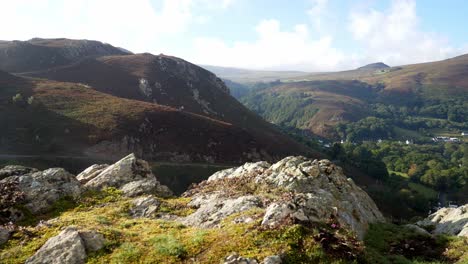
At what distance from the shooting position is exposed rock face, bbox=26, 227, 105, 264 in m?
14.4

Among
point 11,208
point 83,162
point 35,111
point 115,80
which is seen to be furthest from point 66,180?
point 115,80

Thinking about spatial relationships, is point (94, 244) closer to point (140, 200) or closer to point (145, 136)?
point (140, 200)

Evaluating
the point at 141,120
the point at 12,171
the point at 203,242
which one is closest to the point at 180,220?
the point at 203,242

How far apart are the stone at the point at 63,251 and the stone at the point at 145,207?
7.28 m

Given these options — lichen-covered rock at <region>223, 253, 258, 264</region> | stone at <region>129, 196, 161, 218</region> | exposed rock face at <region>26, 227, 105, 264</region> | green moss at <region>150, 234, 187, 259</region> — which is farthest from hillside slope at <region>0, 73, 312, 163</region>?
lichen-covered rock at <region>223, 253, 258, 264</region>

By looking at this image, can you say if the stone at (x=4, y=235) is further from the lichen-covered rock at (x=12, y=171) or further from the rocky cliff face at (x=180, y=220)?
the lichen-covered rock at (x=12, y=171)

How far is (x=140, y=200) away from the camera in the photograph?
24469 mm

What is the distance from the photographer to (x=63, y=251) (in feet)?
48.0

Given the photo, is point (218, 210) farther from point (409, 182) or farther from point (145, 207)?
point (409, 182)

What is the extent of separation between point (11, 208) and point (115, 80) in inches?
5803

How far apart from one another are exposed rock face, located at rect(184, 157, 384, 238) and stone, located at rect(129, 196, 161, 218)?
2594 mm

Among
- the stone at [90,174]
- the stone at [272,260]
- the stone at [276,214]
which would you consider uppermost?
the stone at [276,214]

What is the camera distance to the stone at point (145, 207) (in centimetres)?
2272

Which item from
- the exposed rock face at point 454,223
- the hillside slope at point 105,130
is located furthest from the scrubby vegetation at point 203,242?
the hillside slope at point 105,130
